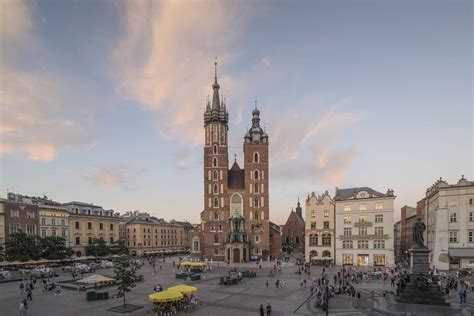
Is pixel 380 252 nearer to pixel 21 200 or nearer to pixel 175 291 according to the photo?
pixel 175 291

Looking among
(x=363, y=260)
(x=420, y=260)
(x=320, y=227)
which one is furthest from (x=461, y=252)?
(x=420, y=260)

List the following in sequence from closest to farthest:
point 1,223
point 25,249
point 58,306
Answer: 1. point 58,306
2. point 25,249
3. point 1,223

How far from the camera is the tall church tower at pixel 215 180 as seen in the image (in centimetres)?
8281

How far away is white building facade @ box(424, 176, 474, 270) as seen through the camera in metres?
52.2

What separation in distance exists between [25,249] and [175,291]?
151ft

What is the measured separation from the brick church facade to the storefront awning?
3869 cm

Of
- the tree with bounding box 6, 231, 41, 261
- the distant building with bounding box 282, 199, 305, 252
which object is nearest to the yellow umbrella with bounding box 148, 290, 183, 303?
the tree with bounding box 6, 231, 41, 261

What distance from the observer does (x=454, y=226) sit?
53.4m

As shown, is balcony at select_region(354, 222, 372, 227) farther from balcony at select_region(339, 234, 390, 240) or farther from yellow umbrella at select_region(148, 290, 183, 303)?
yellow umbrella at select_region(148, 290, 183, 303)

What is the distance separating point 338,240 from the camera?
6638 centimetres

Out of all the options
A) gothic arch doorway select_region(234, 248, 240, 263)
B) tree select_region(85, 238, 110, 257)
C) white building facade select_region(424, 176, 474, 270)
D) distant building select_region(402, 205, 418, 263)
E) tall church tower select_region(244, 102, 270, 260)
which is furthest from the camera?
distant building select_region(402, 205, 418, 263)

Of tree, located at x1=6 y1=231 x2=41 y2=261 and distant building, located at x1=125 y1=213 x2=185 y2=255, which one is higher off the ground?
tree, located at x1=6 y1=231 x2=41 y2=261

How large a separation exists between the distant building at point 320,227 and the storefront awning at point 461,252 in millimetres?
20679

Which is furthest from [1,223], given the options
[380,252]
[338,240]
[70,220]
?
[380,252]
